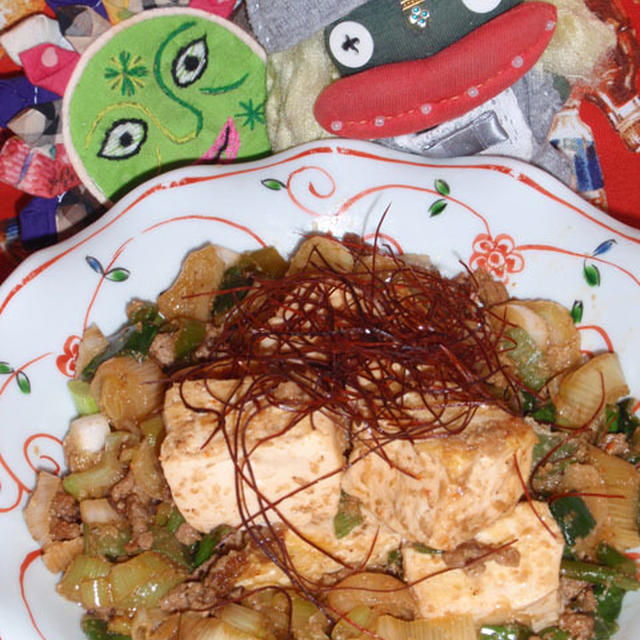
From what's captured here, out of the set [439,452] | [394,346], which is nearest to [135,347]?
[394,346]

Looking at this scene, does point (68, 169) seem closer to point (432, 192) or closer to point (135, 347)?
point (135, 347)

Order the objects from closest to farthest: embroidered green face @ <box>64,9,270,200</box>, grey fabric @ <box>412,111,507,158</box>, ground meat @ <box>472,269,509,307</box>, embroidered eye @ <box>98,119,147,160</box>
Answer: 1. ground meat @ <box>472,269,509,307</box>
2. grey fabric @ <box>412,111,507,158</box>
3. embroidered green face @ <box>64,9,270,200</box>
4. embroidered eye @ <box>98,119,147,160</box>

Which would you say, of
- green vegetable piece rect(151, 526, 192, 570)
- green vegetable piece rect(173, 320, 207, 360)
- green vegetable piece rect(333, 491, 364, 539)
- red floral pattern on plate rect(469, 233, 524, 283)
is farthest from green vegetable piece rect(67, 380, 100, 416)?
red floral pattern on plate rect(469, 233, 524, 283)

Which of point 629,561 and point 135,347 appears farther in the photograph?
point 135,347

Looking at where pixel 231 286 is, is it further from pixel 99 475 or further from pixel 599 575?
pixel 599 575

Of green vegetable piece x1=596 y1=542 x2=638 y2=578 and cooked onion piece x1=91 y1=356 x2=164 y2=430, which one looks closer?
green vegetable piece x1=596 y1=542 x2=638 y2=578

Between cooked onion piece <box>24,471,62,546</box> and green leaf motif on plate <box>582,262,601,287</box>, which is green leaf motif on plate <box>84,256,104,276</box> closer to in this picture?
cooked onion piece <box>24,471,62,546</box>

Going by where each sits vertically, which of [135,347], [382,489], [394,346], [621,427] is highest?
[135,347]
